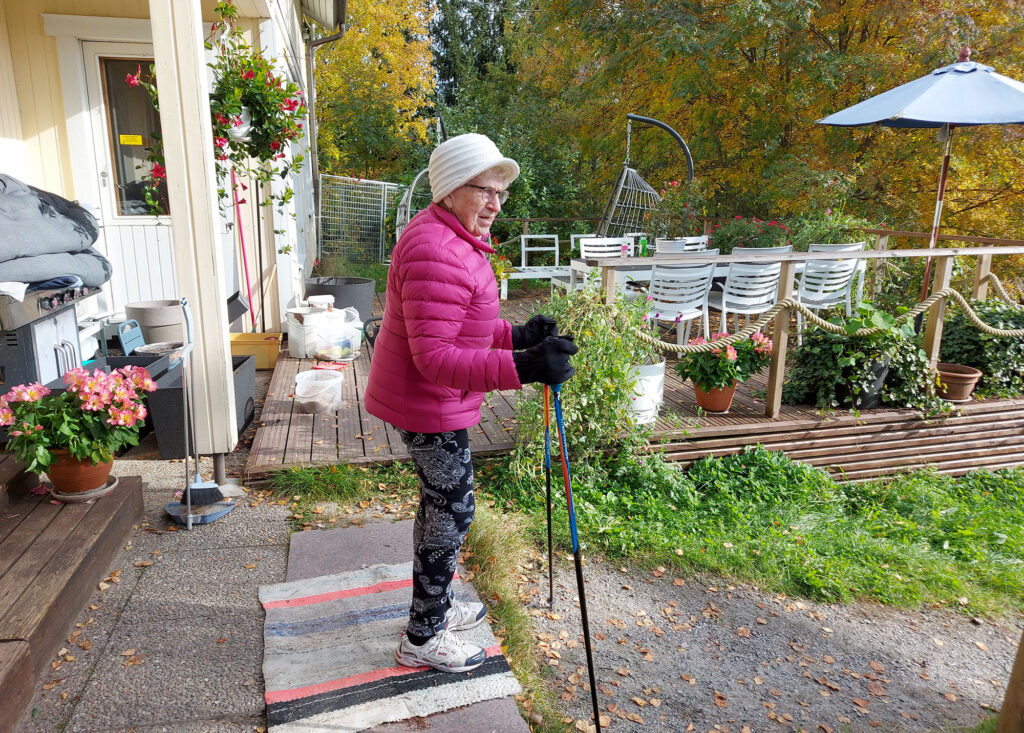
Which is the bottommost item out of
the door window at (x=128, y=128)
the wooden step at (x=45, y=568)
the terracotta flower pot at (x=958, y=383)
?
the wooden step at (x=45, y=568)

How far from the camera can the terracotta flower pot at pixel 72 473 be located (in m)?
3.02

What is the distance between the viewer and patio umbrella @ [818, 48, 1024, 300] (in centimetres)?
546

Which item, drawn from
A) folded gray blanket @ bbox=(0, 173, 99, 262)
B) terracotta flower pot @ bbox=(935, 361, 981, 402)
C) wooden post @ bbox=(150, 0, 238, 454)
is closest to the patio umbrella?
terracotta flower pot @ bbox=(935, 361, 981, 402)

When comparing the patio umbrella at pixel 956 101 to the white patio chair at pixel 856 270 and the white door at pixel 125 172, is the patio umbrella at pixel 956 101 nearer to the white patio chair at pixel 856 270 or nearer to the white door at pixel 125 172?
the white patio chair at pixel 856 270

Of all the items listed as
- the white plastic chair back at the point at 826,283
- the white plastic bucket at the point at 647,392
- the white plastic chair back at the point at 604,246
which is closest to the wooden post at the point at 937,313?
the white plastic chair back at the point at 826,283

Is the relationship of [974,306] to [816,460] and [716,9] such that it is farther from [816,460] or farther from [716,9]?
[716,9]

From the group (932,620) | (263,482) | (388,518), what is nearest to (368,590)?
(388,518)

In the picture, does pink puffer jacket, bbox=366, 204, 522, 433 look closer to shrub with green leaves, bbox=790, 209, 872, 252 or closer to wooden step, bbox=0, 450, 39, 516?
wooden step, bbox=0, 450, 39, 516

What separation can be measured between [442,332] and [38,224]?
2.95 m

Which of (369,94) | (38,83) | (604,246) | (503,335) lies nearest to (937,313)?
(604,246)

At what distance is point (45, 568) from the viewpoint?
2.55 meters

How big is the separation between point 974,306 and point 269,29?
20.4 ft

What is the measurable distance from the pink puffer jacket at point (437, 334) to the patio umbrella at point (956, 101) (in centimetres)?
490

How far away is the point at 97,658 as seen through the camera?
7.89 feet
